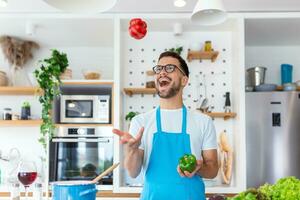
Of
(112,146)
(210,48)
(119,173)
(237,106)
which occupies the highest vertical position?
(210,48)

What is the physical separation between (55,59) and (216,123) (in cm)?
190

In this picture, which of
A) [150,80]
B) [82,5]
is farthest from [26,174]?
[150,80]

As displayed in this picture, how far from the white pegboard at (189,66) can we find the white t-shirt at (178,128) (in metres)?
1.75

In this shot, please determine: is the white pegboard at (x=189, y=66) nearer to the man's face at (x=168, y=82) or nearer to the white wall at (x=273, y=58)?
the white wall at (x=273, y=58)

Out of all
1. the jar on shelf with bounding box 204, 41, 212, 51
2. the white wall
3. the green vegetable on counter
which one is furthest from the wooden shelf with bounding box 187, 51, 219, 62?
the green vegetable on counter

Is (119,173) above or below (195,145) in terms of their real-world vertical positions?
below

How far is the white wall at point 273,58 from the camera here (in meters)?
4.09

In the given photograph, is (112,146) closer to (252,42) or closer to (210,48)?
(210,48)

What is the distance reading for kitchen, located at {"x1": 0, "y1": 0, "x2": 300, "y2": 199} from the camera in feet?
10.9

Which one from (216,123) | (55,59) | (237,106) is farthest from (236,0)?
(55,59)

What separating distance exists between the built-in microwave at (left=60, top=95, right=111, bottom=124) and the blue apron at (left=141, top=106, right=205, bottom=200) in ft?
5.09

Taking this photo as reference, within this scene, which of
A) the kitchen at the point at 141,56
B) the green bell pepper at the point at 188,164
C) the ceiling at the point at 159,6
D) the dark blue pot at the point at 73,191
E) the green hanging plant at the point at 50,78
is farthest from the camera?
the kitchen at the point at 141,56

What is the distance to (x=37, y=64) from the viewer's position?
4031 mm

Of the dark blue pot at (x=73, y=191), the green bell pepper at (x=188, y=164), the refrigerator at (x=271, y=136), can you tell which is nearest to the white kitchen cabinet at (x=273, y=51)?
the refrigerator at (x=271, y=136)
